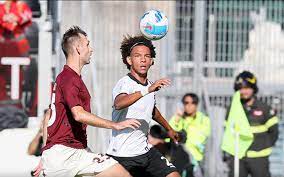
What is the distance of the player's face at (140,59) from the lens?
824 centimetres

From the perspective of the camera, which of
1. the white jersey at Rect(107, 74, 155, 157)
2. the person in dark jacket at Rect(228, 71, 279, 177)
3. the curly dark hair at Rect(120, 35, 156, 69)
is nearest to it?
the white jersey at Rect(107, 74, 155, 157)

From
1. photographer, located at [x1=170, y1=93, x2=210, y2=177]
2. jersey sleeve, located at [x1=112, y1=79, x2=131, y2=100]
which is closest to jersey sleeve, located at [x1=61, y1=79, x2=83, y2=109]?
jersey sleeve, located at [x1=112, y1=79, x2=131, y2=100]

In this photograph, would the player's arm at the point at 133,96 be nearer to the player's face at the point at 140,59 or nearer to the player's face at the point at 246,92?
the player's face at the point at 140,59

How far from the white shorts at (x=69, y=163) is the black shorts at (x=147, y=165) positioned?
0.78m

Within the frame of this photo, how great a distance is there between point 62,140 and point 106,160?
433 mm

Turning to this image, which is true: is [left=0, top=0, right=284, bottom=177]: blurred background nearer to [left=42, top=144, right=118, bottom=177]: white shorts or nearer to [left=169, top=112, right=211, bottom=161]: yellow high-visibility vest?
[left=169, top=112, right=211, bottom=161]: yellow high-visibility vest

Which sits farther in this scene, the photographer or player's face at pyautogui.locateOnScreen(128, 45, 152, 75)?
the photographer

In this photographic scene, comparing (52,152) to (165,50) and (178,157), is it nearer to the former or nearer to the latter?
(178,157)

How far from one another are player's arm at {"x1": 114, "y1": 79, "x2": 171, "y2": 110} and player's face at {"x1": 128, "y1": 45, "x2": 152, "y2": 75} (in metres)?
0.40

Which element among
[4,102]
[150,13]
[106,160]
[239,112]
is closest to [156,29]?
[150,13]

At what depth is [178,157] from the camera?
37.0 ft

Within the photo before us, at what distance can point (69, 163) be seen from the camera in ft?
24.5

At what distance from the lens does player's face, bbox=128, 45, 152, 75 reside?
8242 millimetres

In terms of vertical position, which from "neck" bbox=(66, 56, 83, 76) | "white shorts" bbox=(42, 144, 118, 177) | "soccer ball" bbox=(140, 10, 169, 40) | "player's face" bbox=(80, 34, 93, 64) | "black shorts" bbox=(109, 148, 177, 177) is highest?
"soccer ball" bbox=(140, 10, 169, 40)
